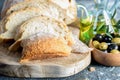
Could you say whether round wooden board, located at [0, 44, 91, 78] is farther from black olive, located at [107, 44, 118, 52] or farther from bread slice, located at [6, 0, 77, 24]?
Answer: bread slice, located at [6, 0, 77, 24]

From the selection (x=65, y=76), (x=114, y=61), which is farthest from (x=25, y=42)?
(x=114, y=61)

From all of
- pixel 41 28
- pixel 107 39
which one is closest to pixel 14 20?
pixel 41 28

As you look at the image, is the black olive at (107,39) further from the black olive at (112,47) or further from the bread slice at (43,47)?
the bread slice at (43,47)

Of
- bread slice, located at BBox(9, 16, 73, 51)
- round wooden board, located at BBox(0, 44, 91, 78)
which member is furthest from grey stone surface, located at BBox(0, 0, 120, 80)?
bread slice, located at BBox(9, 16, 73, 51)

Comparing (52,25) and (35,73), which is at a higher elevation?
(52,25)

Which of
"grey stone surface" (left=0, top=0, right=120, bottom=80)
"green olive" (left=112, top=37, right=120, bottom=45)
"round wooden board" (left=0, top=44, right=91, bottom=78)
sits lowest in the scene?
"grey stone surface" (left=0, top=0, right=120, bottom=80)

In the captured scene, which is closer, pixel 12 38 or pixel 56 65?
pixel 56 65

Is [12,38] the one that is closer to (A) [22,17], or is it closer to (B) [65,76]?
(A) [22,17]

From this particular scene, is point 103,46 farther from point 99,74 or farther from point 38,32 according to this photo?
point 38,32
